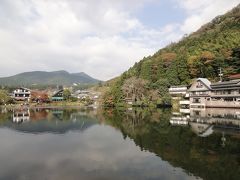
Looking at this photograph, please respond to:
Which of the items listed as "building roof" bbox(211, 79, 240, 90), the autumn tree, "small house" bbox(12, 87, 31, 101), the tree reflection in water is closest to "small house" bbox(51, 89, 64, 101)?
"small house" bbox(12, 87, 31, 101)

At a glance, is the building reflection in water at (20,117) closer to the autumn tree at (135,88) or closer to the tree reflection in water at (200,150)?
the tree reflection in water at (200,150)

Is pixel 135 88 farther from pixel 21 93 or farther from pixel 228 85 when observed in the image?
pixel 21 93

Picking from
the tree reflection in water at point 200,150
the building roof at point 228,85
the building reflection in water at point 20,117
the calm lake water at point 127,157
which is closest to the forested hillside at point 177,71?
the building roof at point 228,85

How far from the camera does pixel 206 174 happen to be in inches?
368

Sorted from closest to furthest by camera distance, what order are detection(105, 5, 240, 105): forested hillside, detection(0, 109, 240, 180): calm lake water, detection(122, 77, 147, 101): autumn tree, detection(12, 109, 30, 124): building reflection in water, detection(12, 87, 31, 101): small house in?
detection(0, 109, 240, 180): calm lake water < detection(12, 109, 30, 124): building reflection in water < detection(105, 5, 240, 105): forested hillside < detection(122, 77, 147, 101): autumn tree < detection(12, 87, 31, 101): small house

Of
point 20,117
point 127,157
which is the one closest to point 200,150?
point 127,157

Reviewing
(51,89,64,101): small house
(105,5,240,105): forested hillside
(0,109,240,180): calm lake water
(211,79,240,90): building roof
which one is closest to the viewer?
(0,109,240,180): calm lake water

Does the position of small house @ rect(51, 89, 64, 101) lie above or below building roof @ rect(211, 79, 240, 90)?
below

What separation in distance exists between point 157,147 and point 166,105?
39070 millimetres

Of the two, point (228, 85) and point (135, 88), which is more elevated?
point (135, 88)

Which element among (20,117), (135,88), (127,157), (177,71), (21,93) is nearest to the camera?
(127,157)

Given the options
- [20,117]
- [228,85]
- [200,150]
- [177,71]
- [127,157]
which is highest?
[177,71]

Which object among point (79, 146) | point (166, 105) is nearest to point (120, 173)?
point (79, 146)

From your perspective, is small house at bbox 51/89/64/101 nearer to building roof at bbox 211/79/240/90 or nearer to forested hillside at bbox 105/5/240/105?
forested hillside at bbox 105/5/240/105
